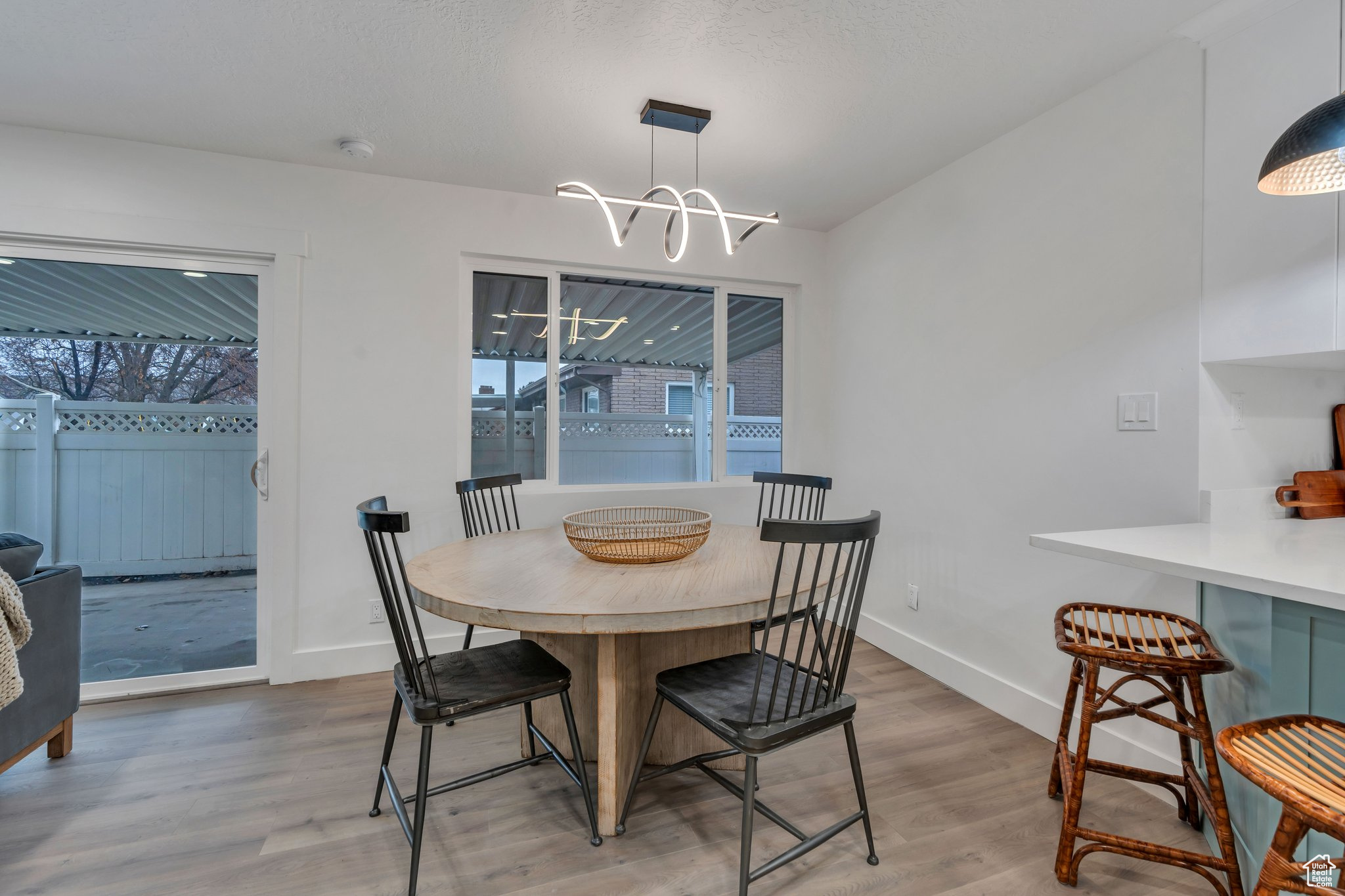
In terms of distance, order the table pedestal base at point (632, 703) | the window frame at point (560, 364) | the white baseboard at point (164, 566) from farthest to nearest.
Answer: the window frame at point (560, 364)
the white baseboard at point (164, 566)
the table pedestal base at point (632, 703)

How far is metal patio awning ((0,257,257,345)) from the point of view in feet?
8.32

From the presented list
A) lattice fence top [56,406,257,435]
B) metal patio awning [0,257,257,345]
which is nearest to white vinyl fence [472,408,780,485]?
lattice fence top [56,406,257,435]

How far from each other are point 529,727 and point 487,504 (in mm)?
1271

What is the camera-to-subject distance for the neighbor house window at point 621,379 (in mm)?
3252

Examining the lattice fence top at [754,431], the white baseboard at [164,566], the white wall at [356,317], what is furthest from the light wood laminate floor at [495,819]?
the lattice fence top at [754,431]

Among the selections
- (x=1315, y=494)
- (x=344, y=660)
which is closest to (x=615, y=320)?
(x=344, y=660)

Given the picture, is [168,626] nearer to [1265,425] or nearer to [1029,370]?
[1029,370]

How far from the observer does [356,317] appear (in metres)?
2.88

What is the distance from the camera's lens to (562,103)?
229 centimetres

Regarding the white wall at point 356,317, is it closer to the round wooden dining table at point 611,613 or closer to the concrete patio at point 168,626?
the concrete patio at point 168,626

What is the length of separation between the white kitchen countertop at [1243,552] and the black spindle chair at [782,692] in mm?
525

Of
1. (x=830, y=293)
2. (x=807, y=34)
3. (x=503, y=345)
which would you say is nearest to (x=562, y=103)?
(x=807, y=34)

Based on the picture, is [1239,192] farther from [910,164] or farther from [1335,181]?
[910,164]

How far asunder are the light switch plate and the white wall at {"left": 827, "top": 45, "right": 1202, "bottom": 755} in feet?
0.08
